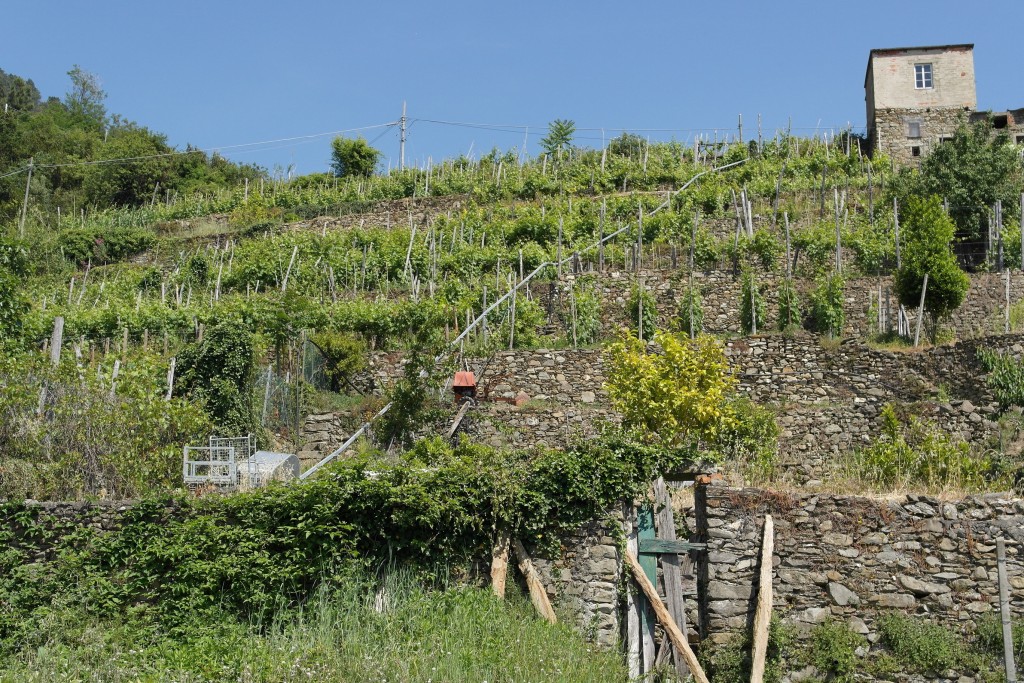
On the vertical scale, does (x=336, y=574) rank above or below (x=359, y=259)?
below

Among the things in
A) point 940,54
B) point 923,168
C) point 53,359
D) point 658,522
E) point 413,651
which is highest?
point 940,54

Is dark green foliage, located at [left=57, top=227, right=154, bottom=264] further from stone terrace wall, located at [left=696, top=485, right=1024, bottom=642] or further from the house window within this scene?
stone terrace wall, located at [left=696, top=485, right=1024, bottom=642]

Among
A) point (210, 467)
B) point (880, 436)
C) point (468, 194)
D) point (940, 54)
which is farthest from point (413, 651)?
point (940, 54)

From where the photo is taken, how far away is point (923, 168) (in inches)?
1083

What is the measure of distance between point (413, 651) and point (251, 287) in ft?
67.8

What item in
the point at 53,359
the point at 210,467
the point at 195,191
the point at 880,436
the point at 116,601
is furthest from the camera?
the point at 195,191

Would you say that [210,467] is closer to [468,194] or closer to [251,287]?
[251,287]

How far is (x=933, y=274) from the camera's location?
64.3 feet

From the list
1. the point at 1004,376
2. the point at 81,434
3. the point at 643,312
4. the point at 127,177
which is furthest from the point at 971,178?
the point at 127,177

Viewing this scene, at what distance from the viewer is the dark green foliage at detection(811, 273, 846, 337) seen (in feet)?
67.2

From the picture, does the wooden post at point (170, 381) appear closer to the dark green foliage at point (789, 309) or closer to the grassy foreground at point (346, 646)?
the grassy foreground at point (346, 646)

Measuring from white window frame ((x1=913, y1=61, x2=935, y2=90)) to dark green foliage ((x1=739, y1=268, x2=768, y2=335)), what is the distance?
1636cm

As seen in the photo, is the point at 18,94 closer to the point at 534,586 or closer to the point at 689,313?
the point at 689,313

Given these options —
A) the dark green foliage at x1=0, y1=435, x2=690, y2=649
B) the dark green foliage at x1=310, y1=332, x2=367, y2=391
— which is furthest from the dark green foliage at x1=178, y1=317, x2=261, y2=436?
the dark green foliage at x1=0, y1=435, x2=690, y2=649
